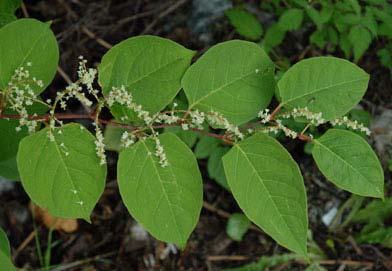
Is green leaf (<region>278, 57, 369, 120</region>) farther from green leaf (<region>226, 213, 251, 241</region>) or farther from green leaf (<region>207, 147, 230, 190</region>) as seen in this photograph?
green leaf (<region>226, 213, 251, 241</region>)

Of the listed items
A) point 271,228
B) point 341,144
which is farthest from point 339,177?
point 271,228

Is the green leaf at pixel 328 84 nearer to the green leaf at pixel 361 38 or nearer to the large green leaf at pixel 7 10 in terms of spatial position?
the green leaf at pixel 361 38

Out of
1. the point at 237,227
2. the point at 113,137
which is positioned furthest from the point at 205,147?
the point at 237,227

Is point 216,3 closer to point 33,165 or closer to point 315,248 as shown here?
point 315,248

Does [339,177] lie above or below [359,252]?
above

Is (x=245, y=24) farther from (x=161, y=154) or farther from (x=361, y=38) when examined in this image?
(x=161, y=154)
